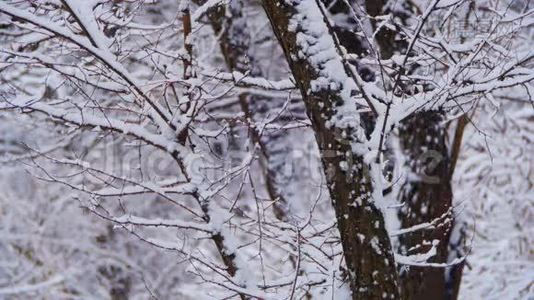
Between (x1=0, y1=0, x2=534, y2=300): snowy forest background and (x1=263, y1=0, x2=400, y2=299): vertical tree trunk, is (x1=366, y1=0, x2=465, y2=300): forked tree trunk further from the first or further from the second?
(x1=263, y1=0, x2=400, y2=299): vertical tree trunk

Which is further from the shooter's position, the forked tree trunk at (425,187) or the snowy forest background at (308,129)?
the forked tree trunk at (425,187)

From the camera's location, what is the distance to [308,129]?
20.0ft

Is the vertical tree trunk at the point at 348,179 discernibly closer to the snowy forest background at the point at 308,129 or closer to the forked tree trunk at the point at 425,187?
the snowy forest background at the point at 308,129

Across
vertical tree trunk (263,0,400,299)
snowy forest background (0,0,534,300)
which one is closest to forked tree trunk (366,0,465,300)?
snowy forest background (0,0,534,300)

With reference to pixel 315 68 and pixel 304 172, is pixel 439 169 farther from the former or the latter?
pixel 304 172

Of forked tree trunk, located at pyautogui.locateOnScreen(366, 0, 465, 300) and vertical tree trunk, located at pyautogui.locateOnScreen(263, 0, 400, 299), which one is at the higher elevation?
forked tree trunk, located at pyautogui.locateOnScreen(366, 0, 465, 300)

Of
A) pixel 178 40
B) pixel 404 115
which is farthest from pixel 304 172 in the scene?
pixel 404 115

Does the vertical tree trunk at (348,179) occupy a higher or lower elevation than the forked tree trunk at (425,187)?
lower

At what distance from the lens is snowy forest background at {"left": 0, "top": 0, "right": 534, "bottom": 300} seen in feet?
10.1

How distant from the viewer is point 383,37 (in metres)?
5.33

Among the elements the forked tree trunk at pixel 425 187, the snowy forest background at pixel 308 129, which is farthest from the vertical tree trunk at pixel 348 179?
the forked tree trunk at pixel 425 187

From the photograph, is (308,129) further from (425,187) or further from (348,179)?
(348,179)

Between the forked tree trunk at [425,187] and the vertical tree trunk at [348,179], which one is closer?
the vertical tree trunk at [348,179]

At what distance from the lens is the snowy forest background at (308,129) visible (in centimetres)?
307
